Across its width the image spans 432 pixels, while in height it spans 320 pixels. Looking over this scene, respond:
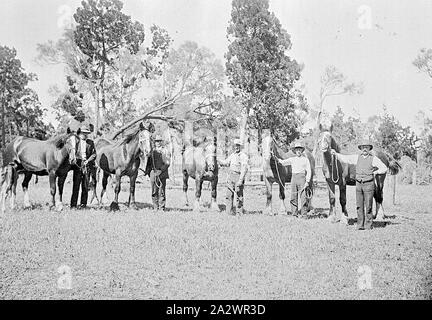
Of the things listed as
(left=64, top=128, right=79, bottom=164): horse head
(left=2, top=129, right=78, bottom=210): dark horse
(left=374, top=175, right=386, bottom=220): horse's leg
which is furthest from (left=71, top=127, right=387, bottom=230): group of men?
(left=374, top=175, right=386, bottom=220): horse's leg

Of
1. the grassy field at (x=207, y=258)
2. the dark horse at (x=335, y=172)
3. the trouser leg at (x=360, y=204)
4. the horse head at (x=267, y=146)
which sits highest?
the horse head at (x=267, y=146)

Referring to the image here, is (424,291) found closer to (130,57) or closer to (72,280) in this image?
(72,280)

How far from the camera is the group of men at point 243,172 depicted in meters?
10.5

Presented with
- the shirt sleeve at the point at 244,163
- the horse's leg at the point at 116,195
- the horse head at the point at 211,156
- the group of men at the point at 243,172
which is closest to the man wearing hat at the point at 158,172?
the group of men at the point at 243,172

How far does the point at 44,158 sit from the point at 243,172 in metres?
6.30

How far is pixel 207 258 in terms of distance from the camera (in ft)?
25.4

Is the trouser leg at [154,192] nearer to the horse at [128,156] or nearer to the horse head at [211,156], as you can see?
the horse at [128,156]

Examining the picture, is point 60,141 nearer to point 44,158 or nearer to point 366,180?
point 44,158

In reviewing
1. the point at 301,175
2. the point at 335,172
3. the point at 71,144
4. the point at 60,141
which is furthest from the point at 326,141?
the point at 60,141

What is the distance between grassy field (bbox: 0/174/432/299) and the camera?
6.22m

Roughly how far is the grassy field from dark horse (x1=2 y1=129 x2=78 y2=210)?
1546 millimetres

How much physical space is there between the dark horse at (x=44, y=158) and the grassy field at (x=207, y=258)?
1546mm
